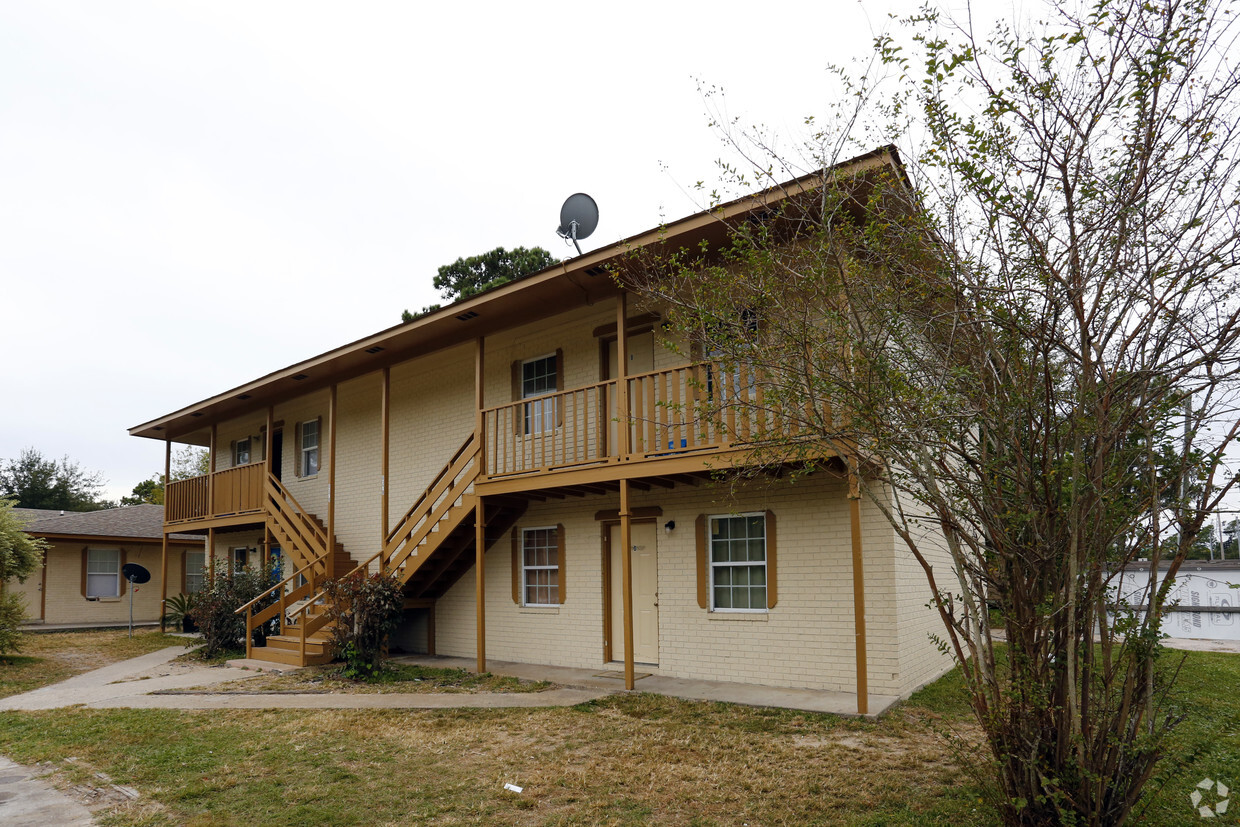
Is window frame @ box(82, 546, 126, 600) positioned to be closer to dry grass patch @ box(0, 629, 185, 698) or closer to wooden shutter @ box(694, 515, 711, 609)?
dry grass patch @ box(0, 629, 185, 698)

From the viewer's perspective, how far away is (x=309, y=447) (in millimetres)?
17859

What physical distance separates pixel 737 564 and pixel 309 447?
1136 centimetres

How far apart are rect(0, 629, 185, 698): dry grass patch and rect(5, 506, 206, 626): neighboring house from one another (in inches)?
100

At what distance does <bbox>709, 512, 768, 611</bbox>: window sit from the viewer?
1027 centimetres

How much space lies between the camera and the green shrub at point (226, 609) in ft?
47.1

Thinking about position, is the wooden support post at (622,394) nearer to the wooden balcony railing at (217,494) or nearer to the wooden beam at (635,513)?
the wooden beam at (635,513)

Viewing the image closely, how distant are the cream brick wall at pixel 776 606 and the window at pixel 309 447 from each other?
7.65 meters

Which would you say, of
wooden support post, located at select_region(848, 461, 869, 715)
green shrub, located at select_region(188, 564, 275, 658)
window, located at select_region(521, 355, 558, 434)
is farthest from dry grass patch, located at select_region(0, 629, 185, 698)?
wooden support post, located at select_region(848, 461, 869, 715)

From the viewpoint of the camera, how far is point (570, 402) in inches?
483

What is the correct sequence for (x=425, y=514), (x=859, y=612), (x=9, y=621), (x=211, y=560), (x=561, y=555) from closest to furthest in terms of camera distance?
(x=859, y=612)
(x=561, y=555)
(x=425, y=514)
(x=9, y=621)
(x=211, y=560)

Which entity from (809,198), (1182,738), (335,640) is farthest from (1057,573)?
(335,640)

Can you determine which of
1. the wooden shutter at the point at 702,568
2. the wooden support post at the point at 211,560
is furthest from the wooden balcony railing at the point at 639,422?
the wooden support post at the point at 211,560

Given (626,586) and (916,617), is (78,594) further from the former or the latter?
(916,617)

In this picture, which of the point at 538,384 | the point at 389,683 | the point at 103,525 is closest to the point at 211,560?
the point at 103,525
